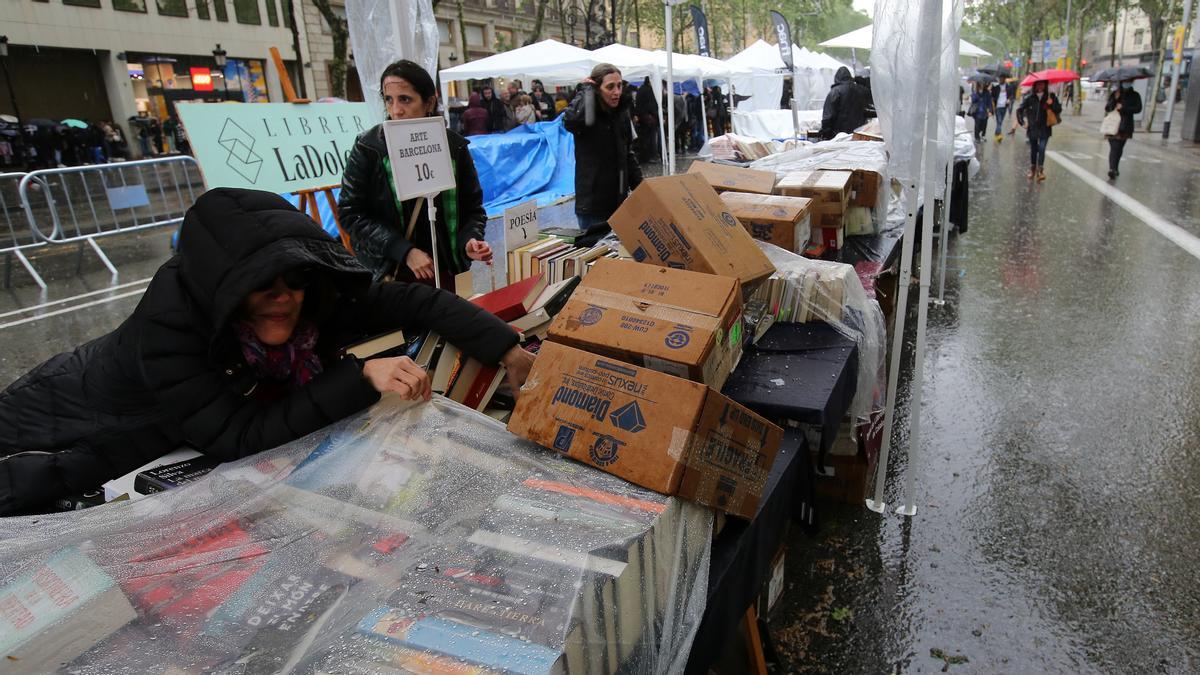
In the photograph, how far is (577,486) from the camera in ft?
5.23

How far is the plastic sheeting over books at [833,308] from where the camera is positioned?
2904 mm

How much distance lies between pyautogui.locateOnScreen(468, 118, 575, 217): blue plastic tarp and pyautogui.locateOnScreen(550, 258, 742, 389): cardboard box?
9.19 metres

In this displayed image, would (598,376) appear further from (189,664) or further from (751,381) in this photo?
(189,664)

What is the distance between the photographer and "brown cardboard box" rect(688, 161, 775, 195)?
422 cm

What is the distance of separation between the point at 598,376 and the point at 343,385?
0.62 m

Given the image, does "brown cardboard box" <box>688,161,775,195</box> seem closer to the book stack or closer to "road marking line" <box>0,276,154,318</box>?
the book stack

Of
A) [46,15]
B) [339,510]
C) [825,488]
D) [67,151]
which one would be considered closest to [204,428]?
[339,510]

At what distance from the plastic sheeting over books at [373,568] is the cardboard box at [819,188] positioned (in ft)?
9.77


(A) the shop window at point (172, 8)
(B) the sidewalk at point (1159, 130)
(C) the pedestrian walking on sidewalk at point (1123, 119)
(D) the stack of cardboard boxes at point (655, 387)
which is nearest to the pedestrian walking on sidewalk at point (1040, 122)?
(C) the pedestrian walking on sidewalk at point (1123, 119)

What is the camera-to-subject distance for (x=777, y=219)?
3.47 m

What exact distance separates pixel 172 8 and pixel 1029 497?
31153mm

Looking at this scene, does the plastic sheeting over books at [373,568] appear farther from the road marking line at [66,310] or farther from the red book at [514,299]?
the road marking line at [66,310]

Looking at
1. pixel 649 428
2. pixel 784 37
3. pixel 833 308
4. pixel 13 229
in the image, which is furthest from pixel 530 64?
pixel 649 428

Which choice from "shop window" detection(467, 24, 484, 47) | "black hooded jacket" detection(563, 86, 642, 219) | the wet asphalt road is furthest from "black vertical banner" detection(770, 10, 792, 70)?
"shop window" detection(467, 24, 484, 47)
